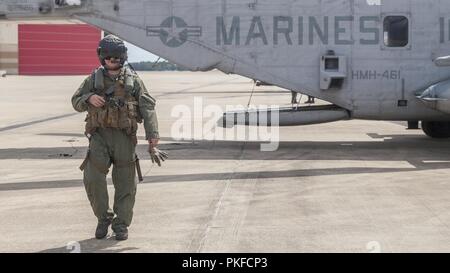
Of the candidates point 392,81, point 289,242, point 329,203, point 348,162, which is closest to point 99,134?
point 289,242

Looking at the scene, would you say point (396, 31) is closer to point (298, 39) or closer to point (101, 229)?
point (298, 39)

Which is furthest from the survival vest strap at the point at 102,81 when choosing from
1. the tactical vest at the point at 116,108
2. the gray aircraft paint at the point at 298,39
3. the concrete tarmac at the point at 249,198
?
the gray aircraft paint at the point at 298,39

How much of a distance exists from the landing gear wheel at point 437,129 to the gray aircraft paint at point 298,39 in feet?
5.83

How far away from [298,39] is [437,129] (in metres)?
4.22

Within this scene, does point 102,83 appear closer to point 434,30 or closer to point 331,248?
point 331,248

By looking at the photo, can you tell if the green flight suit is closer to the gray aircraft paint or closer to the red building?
the gray aircraft paint

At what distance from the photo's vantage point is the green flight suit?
542cm

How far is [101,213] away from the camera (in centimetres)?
552

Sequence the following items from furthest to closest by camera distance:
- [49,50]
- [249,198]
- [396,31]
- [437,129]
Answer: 1. [49,50]
2. [437,129]
3. [396,31]
4. [249,198]

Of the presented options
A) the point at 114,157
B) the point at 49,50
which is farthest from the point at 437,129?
the point at 49,50

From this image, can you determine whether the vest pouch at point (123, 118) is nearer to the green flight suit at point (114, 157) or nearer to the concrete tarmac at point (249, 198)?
the green flight suit at point (114, 157)

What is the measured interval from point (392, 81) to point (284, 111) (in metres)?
2.14

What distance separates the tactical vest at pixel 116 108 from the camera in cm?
534

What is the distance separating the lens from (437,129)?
43.9 ft
